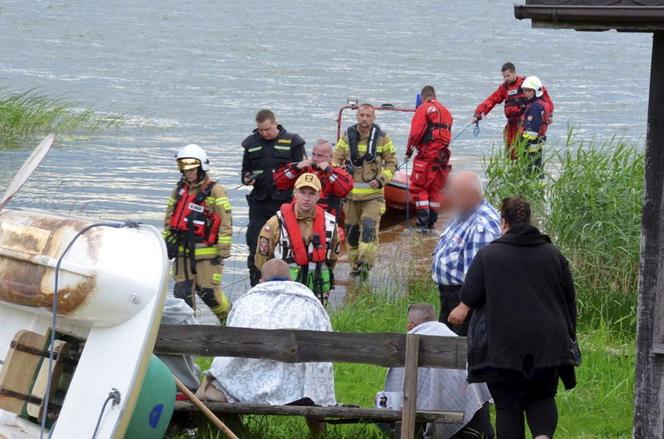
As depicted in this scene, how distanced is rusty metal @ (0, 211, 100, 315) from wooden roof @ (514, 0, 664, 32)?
2336 mm

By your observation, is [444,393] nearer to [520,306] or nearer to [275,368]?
[275,368]

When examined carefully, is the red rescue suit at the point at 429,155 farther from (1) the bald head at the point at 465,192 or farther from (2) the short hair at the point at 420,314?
(2) the short hair at the point at 420,314

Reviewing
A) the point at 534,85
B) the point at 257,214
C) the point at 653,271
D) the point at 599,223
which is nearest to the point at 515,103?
the point at 534,85

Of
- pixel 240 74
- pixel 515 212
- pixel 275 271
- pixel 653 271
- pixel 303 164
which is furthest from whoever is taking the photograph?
pixel 240 74

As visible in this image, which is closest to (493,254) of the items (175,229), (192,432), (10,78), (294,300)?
(294,300)

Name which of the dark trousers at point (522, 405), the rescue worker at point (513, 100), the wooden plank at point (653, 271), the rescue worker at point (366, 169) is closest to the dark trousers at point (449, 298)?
the dark trousers at point (522, 405)

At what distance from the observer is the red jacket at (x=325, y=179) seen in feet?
37.7

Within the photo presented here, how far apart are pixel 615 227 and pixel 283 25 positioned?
38.8 metres

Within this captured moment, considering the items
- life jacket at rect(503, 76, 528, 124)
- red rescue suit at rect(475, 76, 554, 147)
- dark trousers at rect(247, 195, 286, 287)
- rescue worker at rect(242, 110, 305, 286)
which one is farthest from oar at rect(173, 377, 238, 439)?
life jacket at rect(503, 76, 528, 124)

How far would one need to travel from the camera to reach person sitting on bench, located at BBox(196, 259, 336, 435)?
716cm

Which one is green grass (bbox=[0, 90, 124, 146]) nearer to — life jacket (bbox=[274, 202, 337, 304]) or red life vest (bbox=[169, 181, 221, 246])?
red life vest (bbox=[169, 181, 221, 246])

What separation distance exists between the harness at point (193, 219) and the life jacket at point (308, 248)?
76cm

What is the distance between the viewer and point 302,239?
978 cm

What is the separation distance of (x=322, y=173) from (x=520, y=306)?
17.4 feet
